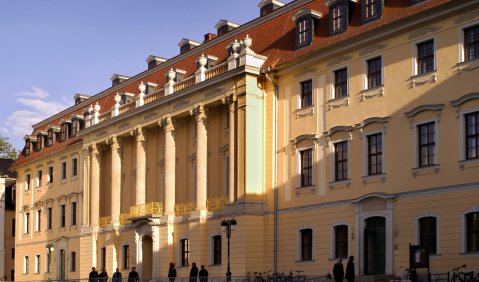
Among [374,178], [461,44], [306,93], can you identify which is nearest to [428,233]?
[374,178]

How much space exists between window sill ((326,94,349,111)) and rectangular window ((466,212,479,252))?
8.66 metres

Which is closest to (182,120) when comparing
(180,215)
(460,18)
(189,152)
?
(189,152)

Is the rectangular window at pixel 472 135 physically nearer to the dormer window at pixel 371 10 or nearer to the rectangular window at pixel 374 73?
the rectangular window at pixel 374 73

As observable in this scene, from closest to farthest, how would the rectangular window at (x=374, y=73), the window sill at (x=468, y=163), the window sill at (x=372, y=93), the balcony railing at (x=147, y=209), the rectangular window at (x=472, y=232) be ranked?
the rectangular window at (x=472, y=232), the window sill at (x=468, y=163), the window sill at (x=372, y=93), the rectangular window at (x=374, y=73), the balcony railing at (x=147, y=209)

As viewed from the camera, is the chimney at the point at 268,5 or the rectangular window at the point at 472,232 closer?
the rectangular window at the point at 472,232

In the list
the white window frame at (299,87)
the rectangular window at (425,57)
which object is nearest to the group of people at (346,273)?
the rectangular window at (425,57)

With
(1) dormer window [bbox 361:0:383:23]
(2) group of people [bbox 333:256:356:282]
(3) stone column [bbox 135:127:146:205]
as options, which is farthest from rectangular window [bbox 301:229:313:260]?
(3) stone column [bbox 135:127:146:205]

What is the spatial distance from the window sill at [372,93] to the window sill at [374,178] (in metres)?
3.46

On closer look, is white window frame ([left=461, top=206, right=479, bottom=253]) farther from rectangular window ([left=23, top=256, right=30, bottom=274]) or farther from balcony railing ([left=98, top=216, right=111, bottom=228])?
rectangular window ([left=23, top=256, right=30, bottom=274])

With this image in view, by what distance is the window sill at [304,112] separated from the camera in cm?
3997

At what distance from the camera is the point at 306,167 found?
40188mm

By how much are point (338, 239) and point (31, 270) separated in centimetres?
3757

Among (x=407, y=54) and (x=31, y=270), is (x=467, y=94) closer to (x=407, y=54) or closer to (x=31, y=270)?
(x=407, y=54)

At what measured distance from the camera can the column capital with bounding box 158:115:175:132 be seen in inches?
1903
